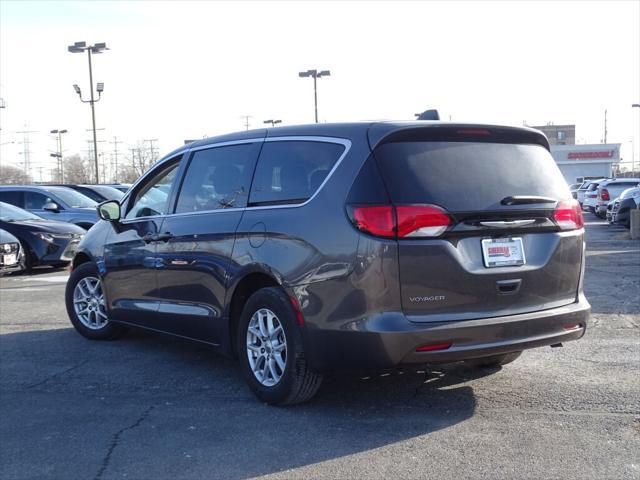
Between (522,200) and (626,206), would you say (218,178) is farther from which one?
(626,206)

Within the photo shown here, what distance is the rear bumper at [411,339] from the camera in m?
4.40

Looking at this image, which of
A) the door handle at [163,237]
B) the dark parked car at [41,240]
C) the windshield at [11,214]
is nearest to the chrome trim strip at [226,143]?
the door handle at [163,237]

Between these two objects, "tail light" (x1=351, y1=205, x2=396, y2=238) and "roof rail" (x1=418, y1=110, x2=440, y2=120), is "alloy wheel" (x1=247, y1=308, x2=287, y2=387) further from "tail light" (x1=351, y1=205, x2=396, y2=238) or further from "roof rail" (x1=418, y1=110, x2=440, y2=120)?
"roof rail" (x1=418, y1=110, x2=440, y2=120)

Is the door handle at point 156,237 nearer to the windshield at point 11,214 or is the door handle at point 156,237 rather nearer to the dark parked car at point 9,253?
the dark parked car at point 9,253

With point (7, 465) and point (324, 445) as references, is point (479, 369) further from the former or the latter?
point (7, 465)

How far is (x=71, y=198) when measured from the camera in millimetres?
18094

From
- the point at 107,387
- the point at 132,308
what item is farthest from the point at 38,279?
the point at 107,387

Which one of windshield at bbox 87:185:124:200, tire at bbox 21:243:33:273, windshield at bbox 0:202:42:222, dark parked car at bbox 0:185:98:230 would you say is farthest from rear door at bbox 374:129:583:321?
windshield at bbox 87:185:124:200

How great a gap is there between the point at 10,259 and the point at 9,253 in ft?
0.35

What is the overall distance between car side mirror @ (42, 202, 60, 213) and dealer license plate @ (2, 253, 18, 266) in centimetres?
318

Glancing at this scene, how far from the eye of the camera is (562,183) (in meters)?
5.22

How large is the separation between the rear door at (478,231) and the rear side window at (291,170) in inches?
17.0

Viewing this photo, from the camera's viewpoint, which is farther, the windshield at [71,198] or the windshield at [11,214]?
the windshield at [71,198]

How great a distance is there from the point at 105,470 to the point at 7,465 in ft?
1.93
